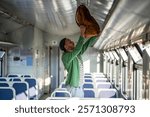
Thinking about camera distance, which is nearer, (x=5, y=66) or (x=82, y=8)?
(x=82, y=8)

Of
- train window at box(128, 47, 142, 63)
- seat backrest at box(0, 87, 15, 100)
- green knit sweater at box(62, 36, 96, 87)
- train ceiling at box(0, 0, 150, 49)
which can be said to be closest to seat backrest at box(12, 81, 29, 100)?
seat backrest at box(0, 87, 15, 100)

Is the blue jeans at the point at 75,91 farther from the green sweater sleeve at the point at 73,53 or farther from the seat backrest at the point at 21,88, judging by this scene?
the seat backrest at the point at 21,88

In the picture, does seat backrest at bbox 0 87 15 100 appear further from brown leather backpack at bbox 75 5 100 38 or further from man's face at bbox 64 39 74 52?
brown leather backpack at bbox 75 5 100 38

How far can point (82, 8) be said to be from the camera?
198 centimetres

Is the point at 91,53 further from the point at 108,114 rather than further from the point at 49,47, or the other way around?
A: the point at 108,114

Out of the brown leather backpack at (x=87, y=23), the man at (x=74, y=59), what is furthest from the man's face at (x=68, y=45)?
the brown leather backpack at (x=87, y=23)

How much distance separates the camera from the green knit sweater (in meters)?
2.01

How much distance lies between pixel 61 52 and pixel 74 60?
39.5 inches

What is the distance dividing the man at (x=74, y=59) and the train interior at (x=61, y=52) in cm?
11

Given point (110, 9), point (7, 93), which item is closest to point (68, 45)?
point (110, 9)

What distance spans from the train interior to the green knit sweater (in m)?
0.13

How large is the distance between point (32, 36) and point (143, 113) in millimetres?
6982

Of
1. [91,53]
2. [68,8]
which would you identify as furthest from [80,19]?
[91,53]

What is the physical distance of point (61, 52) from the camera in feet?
10.4
